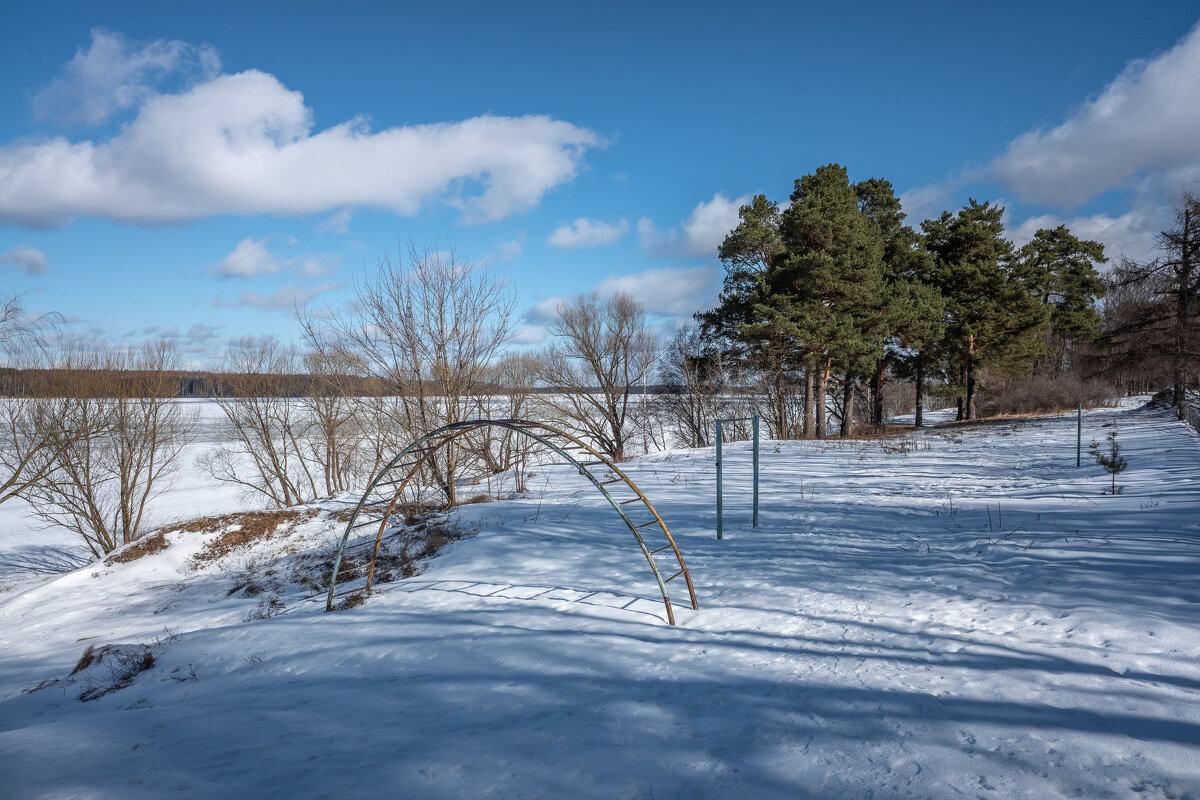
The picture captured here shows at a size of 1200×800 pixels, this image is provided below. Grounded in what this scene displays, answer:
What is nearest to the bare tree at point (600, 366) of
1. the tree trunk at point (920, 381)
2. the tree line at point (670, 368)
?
the tree line at point (670, 368)

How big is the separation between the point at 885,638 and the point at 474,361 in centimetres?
1057

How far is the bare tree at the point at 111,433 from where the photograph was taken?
55.5 ft

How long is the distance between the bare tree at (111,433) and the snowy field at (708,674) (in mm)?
9661

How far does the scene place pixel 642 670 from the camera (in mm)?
4723

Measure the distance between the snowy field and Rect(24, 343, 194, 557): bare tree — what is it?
966cm

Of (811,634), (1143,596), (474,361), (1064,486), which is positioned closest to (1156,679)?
(1143,596)

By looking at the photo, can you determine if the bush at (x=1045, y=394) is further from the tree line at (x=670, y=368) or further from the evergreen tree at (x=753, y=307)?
the evergreen tree at (x=753, y=307)

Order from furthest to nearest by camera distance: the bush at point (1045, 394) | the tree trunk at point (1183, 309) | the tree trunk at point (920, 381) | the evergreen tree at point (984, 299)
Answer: the bush at point (1045, 394)
the tree trunk at point (920, 381)
the evergreen tree at point (984, 299)
the tree trunk at point (1183, 309)

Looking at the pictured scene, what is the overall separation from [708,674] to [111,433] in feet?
68.1

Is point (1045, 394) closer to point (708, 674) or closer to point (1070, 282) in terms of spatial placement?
point (1070, 282)

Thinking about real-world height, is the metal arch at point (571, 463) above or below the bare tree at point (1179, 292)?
below

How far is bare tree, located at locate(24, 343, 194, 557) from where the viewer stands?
16.9m

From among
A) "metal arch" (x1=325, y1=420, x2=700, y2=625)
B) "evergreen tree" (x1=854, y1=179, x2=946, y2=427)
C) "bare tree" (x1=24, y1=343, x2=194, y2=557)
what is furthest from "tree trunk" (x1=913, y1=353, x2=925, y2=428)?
"bare tree" (x1=24, y1=343, x2=194, y2=557)

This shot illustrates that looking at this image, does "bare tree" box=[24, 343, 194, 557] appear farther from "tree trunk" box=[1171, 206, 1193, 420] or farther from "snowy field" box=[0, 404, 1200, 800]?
"tree trunk" box=[1171, 206, 1193, 420]
